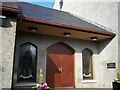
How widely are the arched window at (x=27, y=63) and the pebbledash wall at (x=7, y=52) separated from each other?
2.47m

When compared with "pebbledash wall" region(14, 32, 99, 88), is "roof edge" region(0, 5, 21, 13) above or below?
above

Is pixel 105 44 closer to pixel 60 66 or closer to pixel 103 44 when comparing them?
pixel 103 44

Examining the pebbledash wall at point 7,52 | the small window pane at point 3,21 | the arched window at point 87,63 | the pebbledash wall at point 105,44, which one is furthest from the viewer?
the arched window at point 87,63

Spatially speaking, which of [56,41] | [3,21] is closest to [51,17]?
[56,41]

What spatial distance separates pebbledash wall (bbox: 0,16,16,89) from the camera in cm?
395

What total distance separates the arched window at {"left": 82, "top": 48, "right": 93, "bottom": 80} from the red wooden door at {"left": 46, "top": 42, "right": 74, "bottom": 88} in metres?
0.80

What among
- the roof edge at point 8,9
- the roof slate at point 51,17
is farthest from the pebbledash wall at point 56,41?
the roof edge at point 8,9

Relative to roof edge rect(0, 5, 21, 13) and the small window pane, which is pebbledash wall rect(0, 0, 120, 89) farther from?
roof edge rect(0, 5, 21, 13)

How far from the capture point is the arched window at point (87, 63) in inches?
318

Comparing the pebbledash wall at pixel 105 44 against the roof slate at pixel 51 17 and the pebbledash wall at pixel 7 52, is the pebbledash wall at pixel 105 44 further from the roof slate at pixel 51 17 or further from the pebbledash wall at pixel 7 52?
the pebbledash wall at pixel 7 52

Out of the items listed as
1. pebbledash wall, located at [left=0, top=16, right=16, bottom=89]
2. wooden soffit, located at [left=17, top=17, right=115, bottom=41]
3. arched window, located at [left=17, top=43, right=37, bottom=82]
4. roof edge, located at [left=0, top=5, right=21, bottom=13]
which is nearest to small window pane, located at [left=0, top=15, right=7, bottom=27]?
pebbledash wall, located at [left=0, top=16, right=16, bottom=89]

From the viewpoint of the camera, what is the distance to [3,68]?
13.1 ft

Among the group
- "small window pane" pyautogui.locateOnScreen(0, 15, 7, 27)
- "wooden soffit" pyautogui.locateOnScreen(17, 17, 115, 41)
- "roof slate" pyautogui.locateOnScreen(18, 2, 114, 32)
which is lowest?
"small window pane" pyautogui.locateOnScreen(0, 15, 7, 27)

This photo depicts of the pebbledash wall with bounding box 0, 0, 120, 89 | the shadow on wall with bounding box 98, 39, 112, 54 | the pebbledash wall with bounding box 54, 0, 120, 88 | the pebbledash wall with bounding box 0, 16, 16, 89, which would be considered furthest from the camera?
the shadow on wall with bounding box 98, 39, 112, 54
